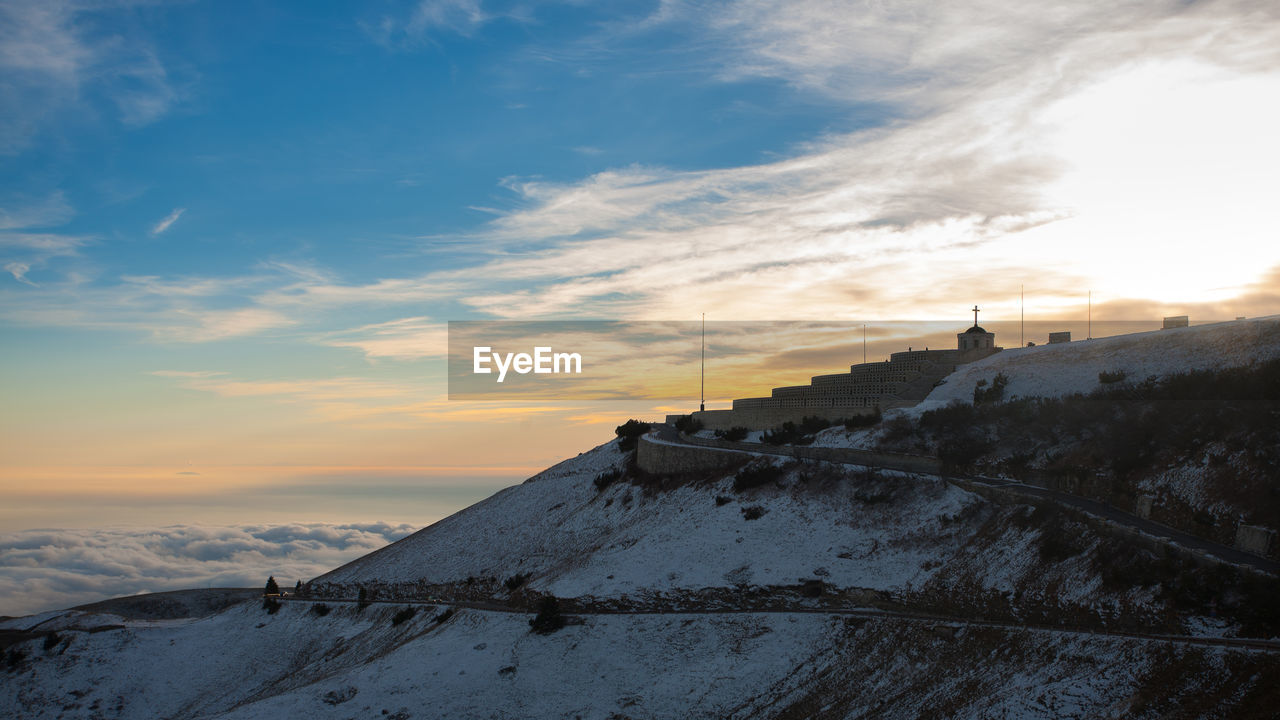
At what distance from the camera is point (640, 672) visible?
1414 inches

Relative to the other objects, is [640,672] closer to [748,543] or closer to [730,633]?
[730,633]

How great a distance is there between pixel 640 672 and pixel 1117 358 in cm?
4052

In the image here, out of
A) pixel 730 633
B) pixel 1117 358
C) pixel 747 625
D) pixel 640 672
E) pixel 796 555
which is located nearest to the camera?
pixel 640 672

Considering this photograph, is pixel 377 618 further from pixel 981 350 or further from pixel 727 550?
pixel 981 350

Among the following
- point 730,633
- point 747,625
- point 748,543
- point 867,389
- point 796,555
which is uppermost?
point 867,389

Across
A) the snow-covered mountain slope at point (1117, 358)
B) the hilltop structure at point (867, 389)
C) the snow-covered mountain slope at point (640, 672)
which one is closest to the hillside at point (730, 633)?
the snow-covered mountain slope at point (640, 672)

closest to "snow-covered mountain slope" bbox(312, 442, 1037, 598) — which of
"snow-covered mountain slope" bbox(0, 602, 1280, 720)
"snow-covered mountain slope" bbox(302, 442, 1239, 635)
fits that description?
"snow-covered mountain slope" bbox(302, 442, 1239, 635)

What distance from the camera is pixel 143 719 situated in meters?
50.9

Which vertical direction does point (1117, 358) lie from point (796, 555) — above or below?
above

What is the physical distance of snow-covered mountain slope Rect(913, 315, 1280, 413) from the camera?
169 feet

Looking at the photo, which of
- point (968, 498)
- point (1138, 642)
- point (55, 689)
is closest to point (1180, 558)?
point (1138, 642)

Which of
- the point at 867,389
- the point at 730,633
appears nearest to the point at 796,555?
the point at 730,633

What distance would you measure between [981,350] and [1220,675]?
53.8 meters

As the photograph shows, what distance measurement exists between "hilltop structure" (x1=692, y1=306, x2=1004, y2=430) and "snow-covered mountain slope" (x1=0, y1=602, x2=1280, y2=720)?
32313 millimetres
